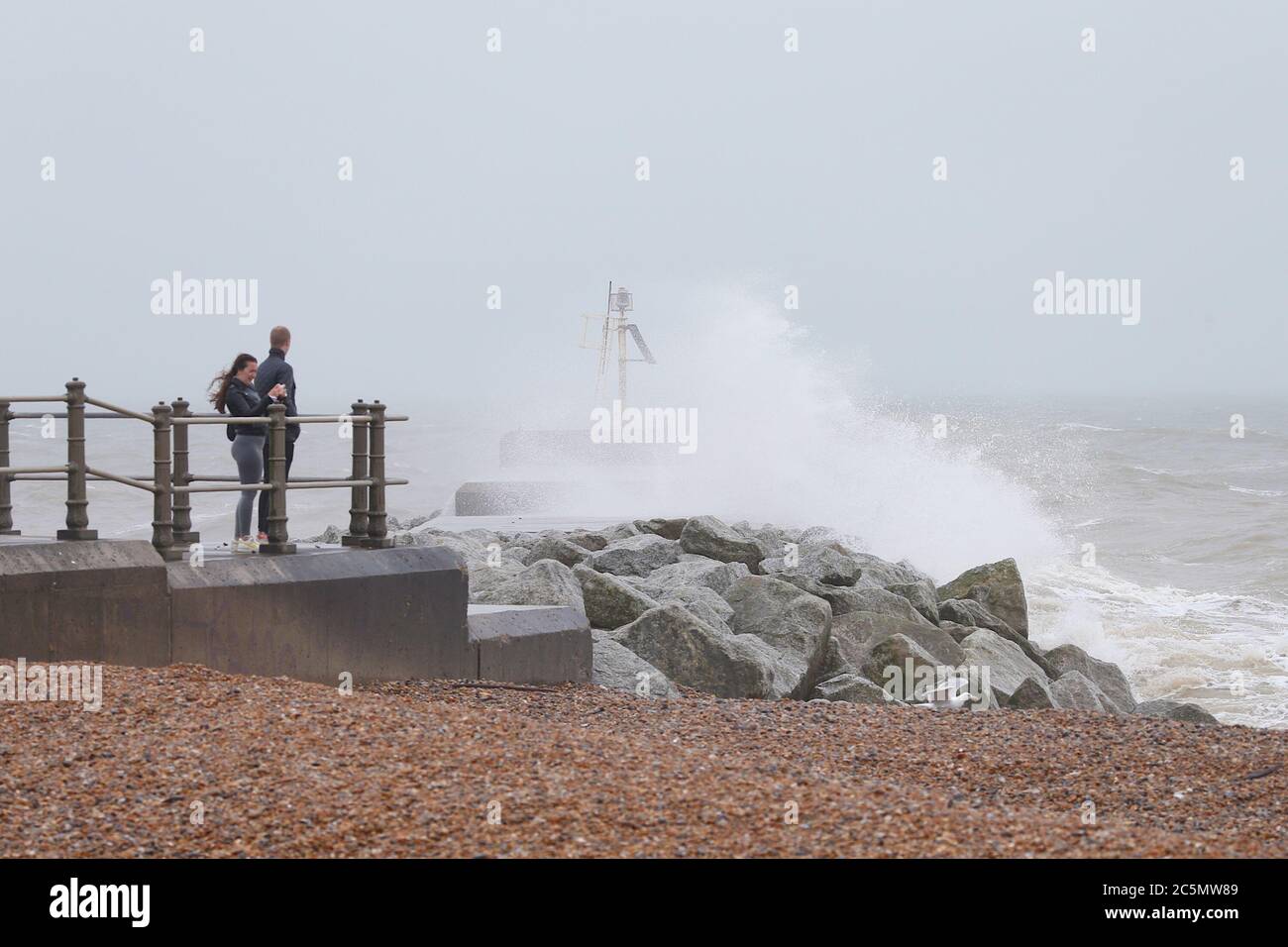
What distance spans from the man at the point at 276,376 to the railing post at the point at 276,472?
0.58m

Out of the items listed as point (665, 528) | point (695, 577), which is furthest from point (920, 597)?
point (665, 528)

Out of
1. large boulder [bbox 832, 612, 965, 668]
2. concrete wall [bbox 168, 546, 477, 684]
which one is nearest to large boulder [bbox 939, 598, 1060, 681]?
large boulder [bbox 832, 612, 965, 668]

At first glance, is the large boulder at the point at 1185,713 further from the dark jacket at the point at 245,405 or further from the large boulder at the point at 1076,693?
the dark jacket at the point at 245,405

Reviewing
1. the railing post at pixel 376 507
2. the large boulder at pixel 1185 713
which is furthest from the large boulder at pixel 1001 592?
the railing post at pixel 376 507

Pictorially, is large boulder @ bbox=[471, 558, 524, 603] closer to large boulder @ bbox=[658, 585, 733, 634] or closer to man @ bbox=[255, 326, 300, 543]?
large boulder @ bbox=[658, 585, 733, 634]

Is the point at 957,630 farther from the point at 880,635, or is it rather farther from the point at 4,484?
the point at 4,484

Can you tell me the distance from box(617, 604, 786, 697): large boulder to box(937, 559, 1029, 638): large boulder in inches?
212

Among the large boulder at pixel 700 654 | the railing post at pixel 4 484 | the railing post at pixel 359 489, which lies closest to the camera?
the railing post at pixel 4 484

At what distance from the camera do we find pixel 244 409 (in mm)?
8641

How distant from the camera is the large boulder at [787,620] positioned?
33.7 ft

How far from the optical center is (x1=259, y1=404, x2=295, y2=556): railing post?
784 cm

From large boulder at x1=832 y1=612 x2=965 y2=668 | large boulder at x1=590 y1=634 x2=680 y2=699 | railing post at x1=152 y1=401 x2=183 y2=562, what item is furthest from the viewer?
large boulder at x1=832 y1=612 x2=965 y2=668
